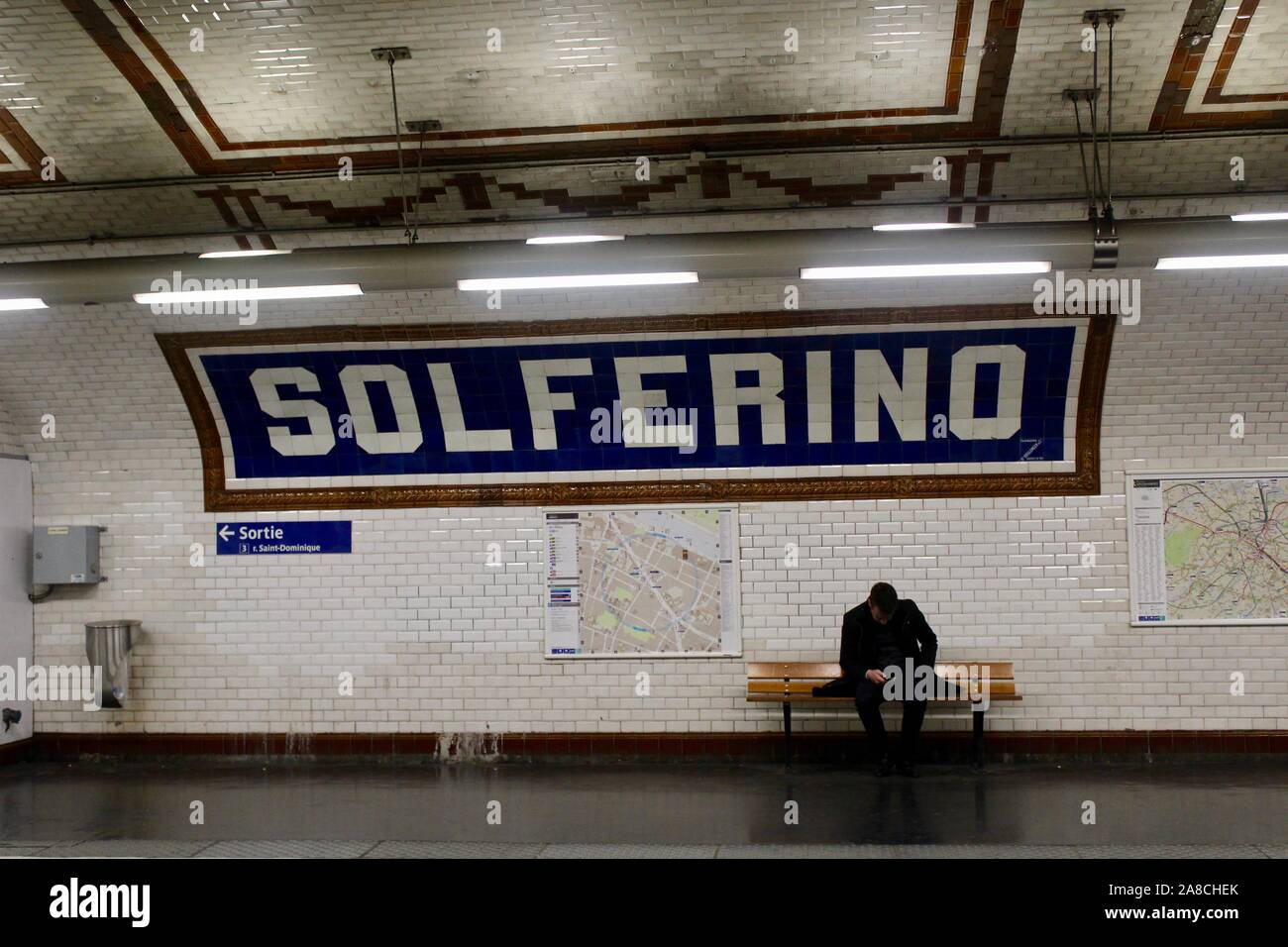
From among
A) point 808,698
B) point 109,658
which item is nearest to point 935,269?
point 808,698

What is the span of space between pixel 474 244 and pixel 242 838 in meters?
3.65

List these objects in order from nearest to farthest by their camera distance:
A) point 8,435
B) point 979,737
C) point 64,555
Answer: point 979,737
point 64,555
point 8,435

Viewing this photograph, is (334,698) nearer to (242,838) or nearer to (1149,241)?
(242,838)

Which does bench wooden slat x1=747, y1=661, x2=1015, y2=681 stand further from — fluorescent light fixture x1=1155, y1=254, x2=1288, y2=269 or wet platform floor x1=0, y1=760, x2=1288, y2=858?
fluorescent light fixture x1=1155, y1=254, x2=1288, y2=269

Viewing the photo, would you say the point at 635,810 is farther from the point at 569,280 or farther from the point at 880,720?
the point at 569,280

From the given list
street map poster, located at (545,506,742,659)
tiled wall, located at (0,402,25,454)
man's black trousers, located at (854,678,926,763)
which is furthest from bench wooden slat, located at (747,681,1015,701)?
tiled wall, located at (0,402,25,454)

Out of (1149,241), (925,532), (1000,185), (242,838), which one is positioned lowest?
(242,838)

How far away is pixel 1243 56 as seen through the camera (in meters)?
6.74

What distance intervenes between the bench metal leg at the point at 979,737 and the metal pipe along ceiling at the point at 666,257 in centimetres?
329

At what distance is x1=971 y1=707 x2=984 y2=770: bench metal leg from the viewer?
8047 millimetres

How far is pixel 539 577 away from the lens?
344 inches

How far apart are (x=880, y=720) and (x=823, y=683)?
1.54ft

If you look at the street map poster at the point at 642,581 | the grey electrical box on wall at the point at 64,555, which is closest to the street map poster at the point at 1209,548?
the street map poster at the point at 642,581
